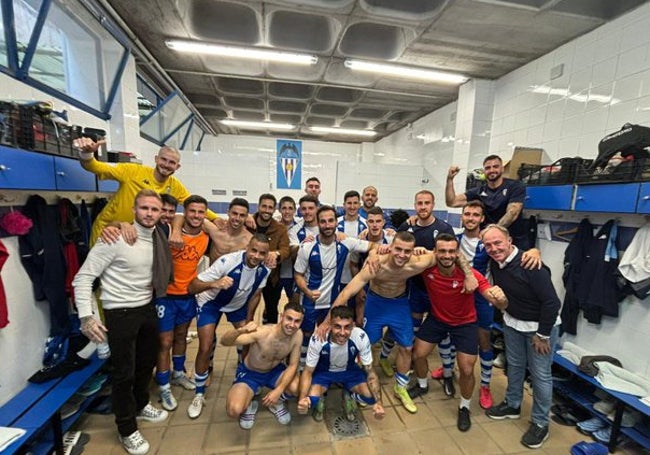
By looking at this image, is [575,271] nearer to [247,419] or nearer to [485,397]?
[485,397]

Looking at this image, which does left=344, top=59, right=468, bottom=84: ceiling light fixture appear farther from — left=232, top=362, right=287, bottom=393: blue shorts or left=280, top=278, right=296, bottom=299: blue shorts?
left=232, top=362, right=287, bottom=393: blue shorts

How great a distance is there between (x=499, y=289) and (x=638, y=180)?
4.60ft

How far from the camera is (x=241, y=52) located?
4.34m

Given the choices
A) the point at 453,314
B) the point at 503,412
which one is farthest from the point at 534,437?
the point at 453,314

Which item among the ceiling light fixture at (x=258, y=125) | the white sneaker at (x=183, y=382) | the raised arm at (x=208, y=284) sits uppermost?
the ceiling light fixture at (x=258, y=125)

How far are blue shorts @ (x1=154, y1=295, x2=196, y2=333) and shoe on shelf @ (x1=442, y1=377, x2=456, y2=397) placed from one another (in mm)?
2469

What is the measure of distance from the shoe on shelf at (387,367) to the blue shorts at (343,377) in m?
0.77

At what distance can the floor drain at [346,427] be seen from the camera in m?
2.28

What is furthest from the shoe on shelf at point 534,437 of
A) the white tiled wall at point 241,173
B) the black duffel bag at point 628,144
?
the white tiled wall at point 241,173

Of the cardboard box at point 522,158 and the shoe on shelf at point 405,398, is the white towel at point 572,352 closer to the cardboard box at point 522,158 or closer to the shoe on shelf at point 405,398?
the shoe on shelf at point 405,398

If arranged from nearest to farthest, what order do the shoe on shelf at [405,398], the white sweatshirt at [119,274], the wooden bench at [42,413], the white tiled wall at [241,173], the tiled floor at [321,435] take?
the wooden bench at [42,413] < the white sweatshirt at [119,274] < the tiled floor at [321,435] < the shoe on shelf at [405,398] < the white tiled wall at [241,173]

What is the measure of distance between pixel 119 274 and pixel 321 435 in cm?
189

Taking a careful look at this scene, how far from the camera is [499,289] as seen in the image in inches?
Answer: 89.3

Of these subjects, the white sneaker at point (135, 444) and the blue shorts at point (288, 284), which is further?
the blue shorts at point (288, 284)
